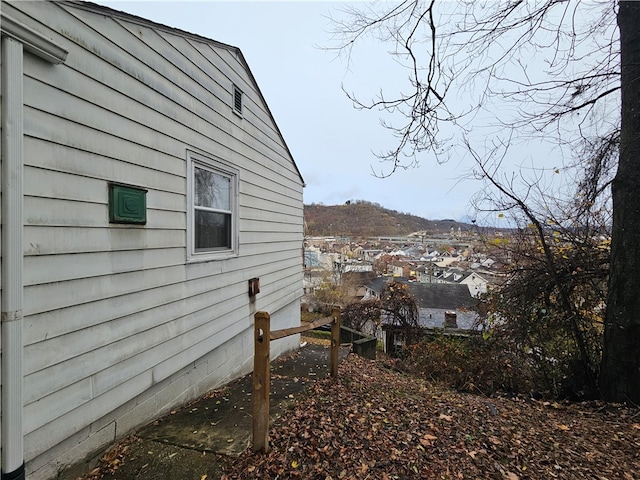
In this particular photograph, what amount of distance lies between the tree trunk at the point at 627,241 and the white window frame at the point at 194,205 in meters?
4.66

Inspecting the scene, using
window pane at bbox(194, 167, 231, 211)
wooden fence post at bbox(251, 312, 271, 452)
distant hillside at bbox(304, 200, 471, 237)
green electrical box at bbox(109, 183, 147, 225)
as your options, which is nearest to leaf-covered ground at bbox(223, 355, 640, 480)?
wooden fence post at bbox(251, 312, 271, 452)

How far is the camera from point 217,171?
406cm

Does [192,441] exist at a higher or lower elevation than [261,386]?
lower

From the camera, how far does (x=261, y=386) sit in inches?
97.1

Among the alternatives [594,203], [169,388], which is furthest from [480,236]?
[169,388]

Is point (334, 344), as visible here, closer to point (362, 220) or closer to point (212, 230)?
point (212, 230)

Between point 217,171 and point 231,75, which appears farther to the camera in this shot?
point 231,75

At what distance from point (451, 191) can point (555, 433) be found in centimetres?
355

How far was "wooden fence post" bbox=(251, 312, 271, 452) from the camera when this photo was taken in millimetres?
2383

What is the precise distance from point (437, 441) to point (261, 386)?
1.52 metres

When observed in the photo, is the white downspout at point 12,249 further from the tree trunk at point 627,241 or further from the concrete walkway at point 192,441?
the tree trunk at point 627,241

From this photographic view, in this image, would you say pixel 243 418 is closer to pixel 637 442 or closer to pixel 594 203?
pixel 637 442

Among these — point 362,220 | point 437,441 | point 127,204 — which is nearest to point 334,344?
point 437,441

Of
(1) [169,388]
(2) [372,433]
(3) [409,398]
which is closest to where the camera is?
(2) [372,433]
